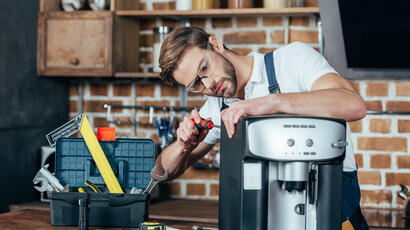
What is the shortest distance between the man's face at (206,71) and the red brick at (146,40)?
126 cm

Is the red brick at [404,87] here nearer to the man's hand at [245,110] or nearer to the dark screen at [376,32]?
the dark screen at [376,32]

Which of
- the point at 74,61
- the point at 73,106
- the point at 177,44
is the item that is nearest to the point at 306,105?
the point at 177,44

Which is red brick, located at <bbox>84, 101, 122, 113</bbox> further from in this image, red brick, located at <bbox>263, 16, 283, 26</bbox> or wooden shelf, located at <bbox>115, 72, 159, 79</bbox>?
red brick, located at <bbox>263, 16, 283, 26</bbox>

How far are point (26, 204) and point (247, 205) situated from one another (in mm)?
1662

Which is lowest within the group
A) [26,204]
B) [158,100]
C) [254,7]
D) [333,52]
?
[26,204]

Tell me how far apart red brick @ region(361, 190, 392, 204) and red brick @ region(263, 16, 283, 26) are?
94 cm

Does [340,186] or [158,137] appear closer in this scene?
[340,186]

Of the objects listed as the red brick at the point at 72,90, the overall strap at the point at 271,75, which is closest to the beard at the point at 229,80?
the overall strap at the point at 271,75

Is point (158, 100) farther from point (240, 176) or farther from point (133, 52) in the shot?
point (240, 176)

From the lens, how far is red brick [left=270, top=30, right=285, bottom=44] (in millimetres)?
2738

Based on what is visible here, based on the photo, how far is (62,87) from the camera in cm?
294

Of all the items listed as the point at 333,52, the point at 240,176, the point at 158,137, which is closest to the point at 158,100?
the point at 158,137

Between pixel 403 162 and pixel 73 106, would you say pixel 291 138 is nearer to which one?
pixel 403 162

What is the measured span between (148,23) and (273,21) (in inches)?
26.3
